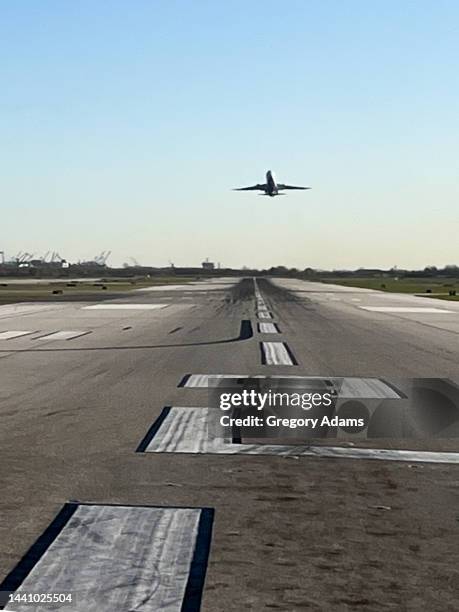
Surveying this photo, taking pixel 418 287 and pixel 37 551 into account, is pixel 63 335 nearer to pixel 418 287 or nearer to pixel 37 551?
pixel 37 551

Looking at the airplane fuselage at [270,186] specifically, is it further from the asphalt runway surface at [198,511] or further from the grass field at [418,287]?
the asphalt runway surface at [198,511]

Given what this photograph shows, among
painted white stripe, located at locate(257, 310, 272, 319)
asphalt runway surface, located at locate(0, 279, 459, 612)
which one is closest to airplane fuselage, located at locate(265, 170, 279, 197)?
painted white stripe, located at locate(257, 310, 272, 319)

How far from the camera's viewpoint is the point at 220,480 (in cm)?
827

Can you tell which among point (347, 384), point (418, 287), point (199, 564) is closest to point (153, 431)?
point (199, 564)

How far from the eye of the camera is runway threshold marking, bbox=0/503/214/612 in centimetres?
524

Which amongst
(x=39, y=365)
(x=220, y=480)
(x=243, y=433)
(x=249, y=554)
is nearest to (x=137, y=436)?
(x=243, y=433)

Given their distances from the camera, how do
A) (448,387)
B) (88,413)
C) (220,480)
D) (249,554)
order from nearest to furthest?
1. (249,554)
2. (220,480)
3. (88,413)
4. (448,387)

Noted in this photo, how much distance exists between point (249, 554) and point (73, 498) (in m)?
2.14

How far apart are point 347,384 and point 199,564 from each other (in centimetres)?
950

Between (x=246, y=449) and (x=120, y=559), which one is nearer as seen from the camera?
(x=120, y=559)

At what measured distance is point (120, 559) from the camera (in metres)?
5.96

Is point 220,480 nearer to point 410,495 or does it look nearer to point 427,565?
point 410,495

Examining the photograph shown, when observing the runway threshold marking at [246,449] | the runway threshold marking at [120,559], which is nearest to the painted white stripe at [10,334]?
the runway threshold marking at [246,449]

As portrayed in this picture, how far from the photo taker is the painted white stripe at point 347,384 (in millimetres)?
13823
